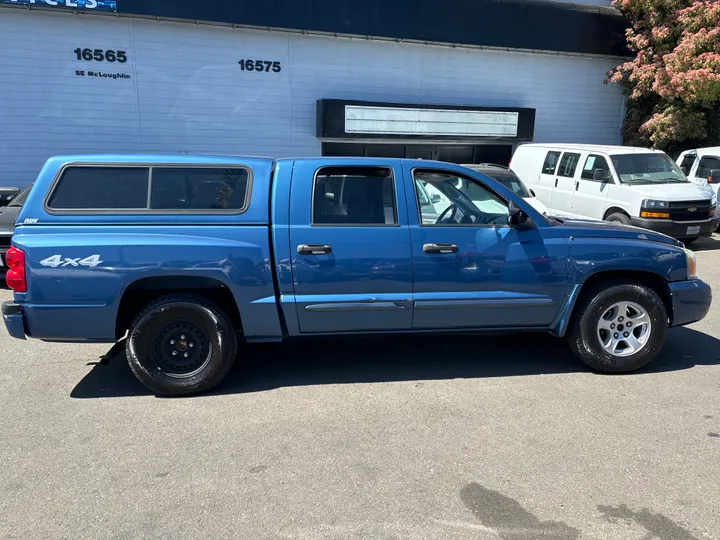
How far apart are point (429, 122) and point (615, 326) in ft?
36.5

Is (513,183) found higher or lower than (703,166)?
lower

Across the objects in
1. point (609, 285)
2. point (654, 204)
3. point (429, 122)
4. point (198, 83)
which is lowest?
point (609, 285)

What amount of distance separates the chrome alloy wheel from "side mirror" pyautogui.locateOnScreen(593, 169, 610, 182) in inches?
251

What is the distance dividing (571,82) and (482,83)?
304 centimetres

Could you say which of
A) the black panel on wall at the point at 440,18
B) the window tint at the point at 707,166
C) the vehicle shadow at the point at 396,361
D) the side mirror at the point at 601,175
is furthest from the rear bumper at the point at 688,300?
the black panel on wall at the point at 440,18

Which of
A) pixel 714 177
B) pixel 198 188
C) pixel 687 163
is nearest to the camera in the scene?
pixel 198 188

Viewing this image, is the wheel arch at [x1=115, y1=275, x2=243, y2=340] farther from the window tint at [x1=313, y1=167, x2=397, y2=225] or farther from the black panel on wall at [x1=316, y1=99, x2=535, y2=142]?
the black panel on wall at [x1=316, y1=99, x2=535, y2=142]

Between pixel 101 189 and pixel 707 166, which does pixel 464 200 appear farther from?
pixel 707 166

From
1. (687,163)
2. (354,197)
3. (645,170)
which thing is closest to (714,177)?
(687,163)

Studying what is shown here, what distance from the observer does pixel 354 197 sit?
14.2 ft

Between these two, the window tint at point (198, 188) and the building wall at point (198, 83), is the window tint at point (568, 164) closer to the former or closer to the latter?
the building wall at point (198, 83)

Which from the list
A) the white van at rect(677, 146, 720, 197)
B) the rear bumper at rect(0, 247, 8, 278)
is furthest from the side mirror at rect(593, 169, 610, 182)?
the rear bumper at rect(0, 247, 8, 278)

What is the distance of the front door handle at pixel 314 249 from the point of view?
408 centimetres

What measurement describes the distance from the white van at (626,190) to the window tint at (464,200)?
6330 mm
